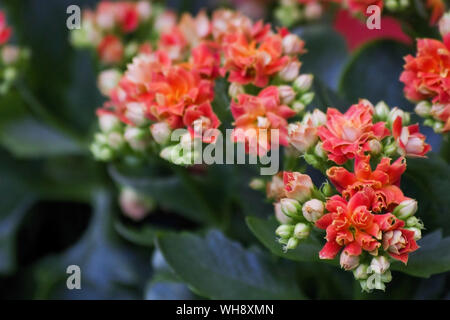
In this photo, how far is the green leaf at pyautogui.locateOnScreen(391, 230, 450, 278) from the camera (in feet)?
1.50

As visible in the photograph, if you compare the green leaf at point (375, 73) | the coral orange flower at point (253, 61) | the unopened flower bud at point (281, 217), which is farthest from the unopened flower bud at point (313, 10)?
the unopened flower bud at point (281, 217)

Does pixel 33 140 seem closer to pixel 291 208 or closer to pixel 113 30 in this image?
pixel 113 30

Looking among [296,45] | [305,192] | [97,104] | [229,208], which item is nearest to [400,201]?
[305,192]

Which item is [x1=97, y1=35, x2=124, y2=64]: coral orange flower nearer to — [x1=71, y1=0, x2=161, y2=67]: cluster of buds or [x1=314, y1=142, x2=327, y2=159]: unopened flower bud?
[x1=71, y1=0, x2=161, y2=67]: cluster of buds

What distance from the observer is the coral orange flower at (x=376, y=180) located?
419 mm

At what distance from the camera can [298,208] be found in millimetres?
447

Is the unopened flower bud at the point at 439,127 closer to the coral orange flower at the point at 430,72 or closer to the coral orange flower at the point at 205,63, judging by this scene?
the coral orange flower at the point at 430,72

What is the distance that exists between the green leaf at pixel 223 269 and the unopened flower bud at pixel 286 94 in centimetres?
14

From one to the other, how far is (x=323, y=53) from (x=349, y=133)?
0.28 metres

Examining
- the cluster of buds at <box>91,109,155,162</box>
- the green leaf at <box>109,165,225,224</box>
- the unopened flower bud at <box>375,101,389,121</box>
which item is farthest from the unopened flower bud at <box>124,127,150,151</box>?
the unopened flower bud at <box>375,101,389,121</box>

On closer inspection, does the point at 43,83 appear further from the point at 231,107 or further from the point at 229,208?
the point at 231,107

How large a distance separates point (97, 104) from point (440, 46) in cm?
51

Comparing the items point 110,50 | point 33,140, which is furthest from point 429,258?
point 33,140

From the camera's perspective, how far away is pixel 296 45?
53 cm
